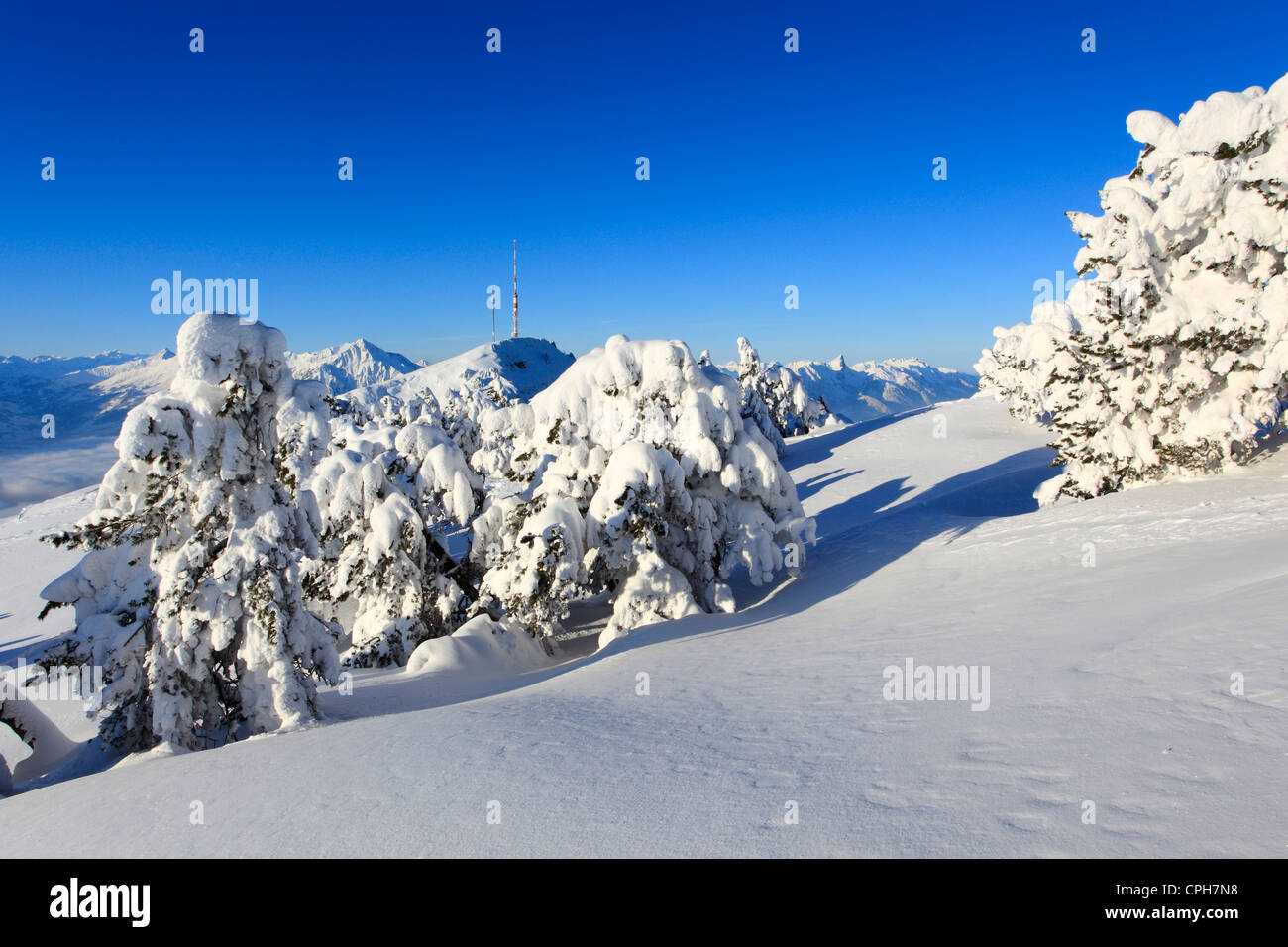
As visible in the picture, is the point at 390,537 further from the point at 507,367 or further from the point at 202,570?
the point at 507,367

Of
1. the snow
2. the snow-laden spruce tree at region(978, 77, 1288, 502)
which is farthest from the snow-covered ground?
the snow

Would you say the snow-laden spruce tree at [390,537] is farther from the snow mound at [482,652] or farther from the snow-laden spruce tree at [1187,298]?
the snow-laden spruce tree at [1187,298]

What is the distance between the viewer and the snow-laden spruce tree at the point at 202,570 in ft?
28.8

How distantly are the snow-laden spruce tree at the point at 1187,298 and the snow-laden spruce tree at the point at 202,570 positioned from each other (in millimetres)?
18267

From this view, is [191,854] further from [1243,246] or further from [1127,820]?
[1243,246]

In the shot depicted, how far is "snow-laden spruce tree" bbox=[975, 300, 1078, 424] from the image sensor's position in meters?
17.6

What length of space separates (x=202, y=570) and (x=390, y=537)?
6.31 m

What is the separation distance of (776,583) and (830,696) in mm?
10777

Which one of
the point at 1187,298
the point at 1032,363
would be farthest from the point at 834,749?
the point at 1032,363

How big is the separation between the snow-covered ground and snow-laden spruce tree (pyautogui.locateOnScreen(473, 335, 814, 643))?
2.48 metres

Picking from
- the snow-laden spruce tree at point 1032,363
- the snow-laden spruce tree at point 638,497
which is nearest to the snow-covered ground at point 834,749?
the snow-laden spruce tree at point 638,497

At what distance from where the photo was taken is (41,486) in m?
143
